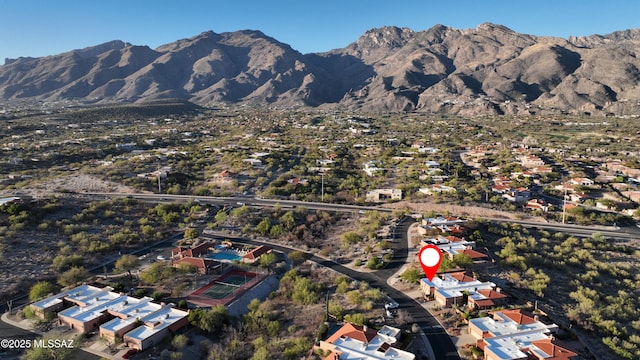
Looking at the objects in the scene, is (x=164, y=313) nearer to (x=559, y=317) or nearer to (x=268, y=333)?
(x=268, y=333)

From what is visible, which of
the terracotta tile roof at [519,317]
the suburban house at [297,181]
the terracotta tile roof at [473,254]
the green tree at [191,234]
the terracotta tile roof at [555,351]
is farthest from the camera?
the suburban house at [297,181]

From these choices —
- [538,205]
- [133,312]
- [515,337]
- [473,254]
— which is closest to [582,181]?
[538,205]

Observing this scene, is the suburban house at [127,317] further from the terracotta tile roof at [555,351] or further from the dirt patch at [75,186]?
the dirt patch at [75,186]

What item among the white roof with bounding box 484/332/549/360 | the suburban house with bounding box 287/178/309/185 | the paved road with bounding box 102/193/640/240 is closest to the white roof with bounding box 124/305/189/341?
the white roof with bounding box 484/332/549/360

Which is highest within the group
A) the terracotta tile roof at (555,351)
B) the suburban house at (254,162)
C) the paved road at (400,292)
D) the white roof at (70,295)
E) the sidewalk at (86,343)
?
the suburban house at (254,162)

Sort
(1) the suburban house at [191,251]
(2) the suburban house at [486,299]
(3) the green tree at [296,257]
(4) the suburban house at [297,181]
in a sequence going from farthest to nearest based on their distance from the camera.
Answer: (4) the suburban house at [297,181] < (3) the green tree at [296,257] < (1) the suburban house at [191,251] < (2) the suburban house at [486,299]

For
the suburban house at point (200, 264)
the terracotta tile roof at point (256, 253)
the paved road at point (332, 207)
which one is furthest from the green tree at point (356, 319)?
the paved road at point (332, 207)

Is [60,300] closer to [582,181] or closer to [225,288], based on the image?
[225,288]
